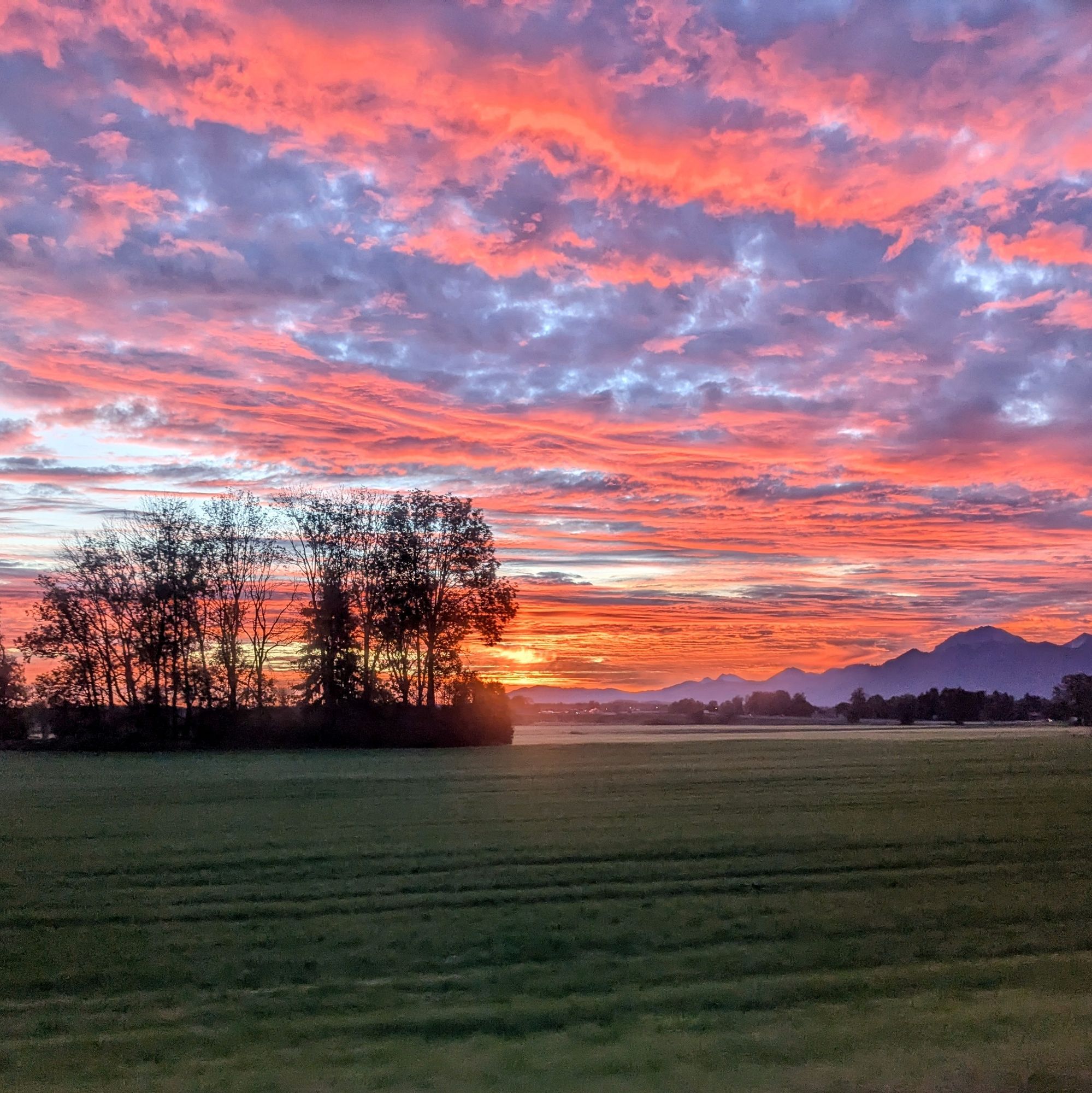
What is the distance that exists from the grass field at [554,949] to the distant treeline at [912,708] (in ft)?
234

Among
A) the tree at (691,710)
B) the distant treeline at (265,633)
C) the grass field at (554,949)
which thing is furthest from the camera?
the tree at (691,710)

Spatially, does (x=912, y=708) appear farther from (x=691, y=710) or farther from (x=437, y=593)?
(x=437, y=593)

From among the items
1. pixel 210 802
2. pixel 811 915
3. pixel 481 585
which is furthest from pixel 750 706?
pixel 811 915

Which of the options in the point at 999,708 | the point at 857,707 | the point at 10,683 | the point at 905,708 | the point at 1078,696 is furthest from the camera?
the point at 857,707

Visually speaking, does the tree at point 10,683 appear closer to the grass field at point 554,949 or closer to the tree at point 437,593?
the tree at point 437,593

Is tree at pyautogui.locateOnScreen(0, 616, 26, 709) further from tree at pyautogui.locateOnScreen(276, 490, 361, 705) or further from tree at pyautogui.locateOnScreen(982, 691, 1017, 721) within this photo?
tree at pyautogui.locateOnScreen(982, 691, 1017, 721)

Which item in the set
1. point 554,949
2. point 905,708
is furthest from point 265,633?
point 905,708

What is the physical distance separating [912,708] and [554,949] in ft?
291

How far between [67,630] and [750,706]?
74.6 meters

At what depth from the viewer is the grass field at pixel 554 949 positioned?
6129 mm

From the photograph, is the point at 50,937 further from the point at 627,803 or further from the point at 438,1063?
the point at 627,803

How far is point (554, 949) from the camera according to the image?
8586 mm

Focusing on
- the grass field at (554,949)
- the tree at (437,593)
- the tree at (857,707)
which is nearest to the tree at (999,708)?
the tree at (857,707)

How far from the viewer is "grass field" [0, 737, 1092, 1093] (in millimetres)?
6129
